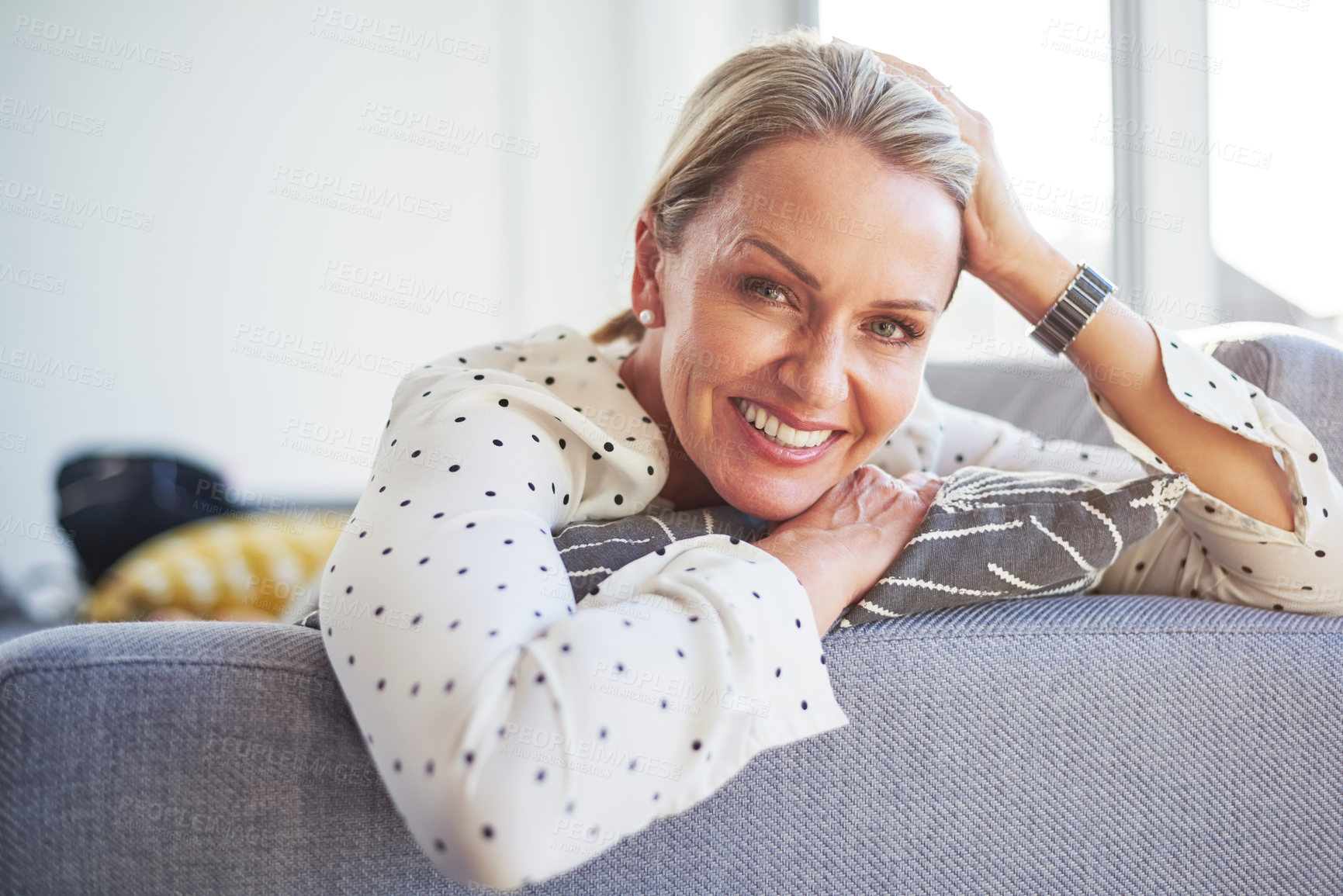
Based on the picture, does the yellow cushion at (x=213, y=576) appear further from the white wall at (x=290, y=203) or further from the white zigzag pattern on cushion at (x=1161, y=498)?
the white zigzag pattern on cushion at (x=1161, y=498)

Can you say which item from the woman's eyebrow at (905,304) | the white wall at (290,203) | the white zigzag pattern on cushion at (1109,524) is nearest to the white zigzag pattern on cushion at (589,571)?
the woman's eyebrow at (905,304)

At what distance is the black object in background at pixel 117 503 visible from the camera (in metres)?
2.86

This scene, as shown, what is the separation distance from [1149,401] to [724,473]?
0.52 meters

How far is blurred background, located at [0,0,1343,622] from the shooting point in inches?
95.3

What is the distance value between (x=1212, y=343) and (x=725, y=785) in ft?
3.06

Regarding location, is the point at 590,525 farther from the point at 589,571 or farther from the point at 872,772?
the point at 872,772

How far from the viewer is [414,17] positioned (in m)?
4.14

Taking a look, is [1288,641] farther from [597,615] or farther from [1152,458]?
[597,615]

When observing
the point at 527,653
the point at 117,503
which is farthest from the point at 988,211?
the point at 117,503

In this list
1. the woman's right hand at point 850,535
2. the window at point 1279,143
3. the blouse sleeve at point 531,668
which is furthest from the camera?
the window at point 1279,143

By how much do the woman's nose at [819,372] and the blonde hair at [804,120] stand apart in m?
0.21

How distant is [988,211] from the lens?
114cm

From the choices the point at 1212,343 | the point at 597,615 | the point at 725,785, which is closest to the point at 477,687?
the point at 597,615

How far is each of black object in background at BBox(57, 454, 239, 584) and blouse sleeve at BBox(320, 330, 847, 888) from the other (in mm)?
2454
